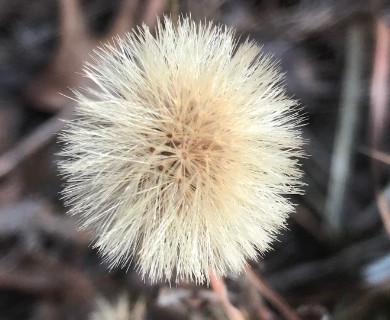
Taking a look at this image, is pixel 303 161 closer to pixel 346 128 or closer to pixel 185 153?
pixel 346 128

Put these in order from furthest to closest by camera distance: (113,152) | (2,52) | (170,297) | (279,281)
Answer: (2,52) → (279,281) → (170,297) → (113,152)

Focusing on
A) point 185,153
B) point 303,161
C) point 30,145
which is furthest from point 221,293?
point 30,145

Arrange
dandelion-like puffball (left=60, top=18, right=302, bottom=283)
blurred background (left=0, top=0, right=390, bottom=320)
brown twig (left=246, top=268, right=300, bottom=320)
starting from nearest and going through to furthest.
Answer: dandelion-like puffball (left=60, top=18, right=302, bottom=283) → brown twig (left=246, top=268, right=300, bottom=320) → blurred background (left=0, top=0, right=390, bottom=320)

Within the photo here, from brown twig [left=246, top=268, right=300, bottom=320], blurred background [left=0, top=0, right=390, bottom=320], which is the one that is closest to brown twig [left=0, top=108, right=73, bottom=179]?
blurred background [left=0, top=0, right=390, bottom=320]

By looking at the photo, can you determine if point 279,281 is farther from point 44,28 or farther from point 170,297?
point 44,28

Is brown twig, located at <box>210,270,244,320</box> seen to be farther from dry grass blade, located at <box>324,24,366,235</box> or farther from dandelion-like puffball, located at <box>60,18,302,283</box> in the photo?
dry grass blade, located at <box>324,24,366,235</box>

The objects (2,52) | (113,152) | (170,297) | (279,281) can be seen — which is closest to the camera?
(113,152)

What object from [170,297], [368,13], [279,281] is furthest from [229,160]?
[368,13]
